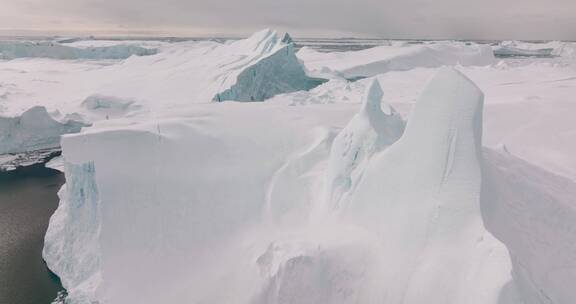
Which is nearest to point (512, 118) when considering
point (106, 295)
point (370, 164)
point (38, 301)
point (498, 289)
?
point (370, 164)

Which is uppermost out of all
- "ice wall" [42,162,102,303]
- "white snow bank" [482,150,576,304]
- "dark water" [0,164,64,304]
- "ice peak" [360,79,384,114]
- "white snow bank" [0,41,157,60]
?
"white snow bank" [0,41,157,60]

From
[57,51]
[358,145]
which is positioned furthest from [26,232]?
[57,51]

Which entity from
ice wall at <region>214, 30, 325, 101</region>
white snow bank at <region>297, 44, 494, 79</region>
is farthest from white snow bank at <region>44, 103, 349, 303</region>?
white snow bank at <region>297, 44, 494, 79</region>

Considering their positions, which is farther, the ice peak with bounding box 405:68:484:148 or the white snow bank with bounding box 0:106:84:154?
the white snow bank with bounding box 0:106:84:154

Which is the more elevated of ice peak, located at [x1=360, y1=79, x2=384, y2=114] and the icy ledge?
ice peak, located at [x1=360, y1=79, x2=384, y2=114]

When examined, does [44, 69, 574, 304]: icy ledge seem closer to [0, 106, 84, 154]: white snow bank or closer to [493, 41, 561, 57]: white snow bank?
[0, 106, 84, 154]: white snow bank

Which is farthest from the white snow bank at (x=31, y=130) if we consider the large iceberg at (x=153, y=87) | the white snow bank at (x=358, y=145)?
the white snow bank at (x=358, y=145)

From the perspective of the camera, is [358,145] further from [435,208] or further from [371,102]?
[435,208]
